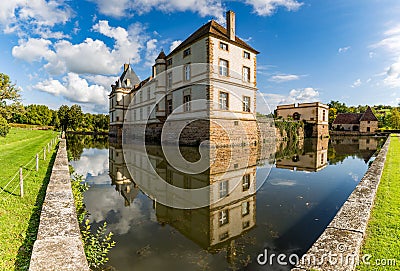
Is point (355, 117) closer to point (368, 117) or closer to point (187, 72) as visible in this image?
point (368, 117)

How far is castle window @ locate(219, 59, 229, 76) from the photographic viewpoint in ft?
64.7

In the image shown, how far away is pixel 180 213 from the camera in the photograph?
5.37 m

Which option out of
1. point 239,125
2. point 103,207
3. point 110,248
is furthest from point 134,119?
point 110,248

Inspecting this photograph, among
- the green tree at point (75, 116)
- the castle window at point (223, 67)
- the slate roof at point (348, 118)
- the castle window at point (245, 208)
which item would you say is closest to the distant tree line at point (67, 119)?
the green tree at point (75, 116)

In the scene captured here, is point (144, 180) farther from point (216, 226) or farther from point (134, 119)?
point (134, 119)

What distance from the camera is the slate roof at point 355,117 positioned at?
56.0 metres

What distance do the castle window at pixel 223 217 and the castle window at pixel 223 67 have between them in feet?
52.7

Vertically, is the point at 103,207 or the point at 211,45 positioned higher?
the point at 211,45

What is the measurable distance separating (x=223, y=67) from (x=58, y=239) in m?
18.7

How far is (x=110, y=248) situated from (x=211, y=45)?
17.5 metres

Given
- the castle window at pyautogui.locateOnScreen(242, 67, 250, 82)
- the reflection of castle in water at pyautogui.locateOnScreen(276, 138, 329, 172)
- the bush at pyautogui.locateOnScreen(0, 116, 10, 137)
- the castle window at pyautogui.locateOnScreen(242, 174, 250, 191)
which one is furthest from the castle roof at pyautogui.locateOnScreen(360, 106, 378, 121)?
the bush at pyautogui.locateOnScreen(0, 116, 10, 137)

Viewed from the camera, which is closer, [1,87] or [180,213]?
[180,213]

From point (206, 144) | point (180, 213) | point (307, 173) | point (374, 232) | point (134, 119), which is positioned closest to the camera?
point (374, 232)

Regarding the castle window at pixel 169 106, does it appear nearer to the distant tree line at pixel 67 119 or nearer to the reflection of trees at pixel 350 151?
the reflection of trees at pixel 350 151
